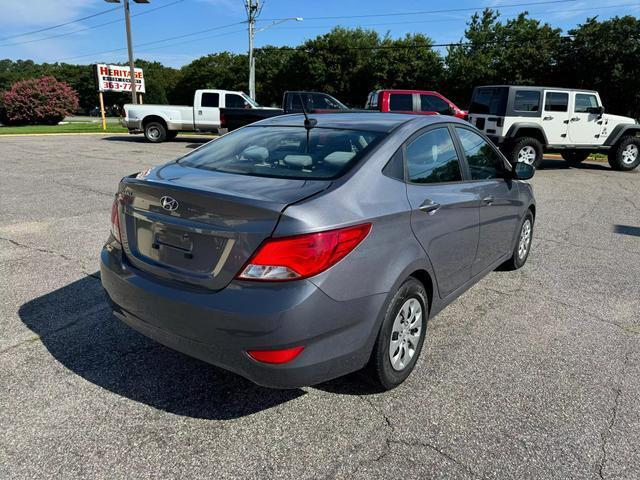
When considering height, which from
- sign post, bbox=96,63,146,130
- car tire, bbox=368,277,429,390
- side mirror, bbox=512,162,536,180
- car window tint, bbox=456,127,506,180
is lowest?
car tire, bbox=368,277,429,390

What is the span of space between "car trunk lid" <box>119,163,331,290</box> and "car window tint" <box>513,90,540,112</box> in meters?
11.8

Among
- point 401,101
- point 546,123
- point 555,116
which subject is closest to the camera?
point 546,123

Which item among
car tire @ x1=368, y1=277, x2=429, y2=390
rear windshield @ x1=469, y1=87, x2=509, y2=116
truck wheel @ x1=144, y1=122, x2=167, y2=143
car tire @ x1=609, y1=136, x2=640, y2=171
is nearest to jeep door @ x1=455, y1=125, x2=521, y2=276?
car tire @ x1=368, y1=277, x2=429, y2=390

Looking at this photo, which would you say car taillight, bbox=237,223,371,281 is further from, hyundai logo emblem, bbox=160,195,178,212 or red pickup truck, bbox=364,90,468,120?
red pickup truck, bbox=364,90,468,120

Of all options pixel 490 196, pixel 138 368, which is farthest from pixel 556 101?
pixel 138 368

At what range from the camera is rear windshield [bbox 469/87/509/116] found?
12727 millimetres

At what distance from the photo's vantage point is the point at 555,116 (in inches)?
518

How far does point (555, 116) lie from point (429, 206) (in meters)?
12.0

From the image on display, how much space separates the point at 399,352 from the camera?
292cm

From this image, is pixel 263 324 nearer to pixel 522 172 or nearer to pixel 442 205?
pixel 442 205

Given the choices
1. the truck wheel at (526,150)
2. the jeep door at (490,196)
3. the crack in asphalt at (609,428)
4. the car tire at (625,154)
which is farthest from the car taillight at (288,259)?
the car tire at (625,154)

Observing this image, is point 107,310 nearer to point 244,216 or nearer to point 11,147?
point 244,216

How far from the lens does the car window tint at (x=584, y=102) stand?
13.4 metres

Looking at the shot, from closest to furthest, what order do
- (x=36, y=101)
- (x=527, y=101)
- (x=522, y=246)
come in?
(x=522, y=246), (x=527, y=101), (x=36, y=101)
